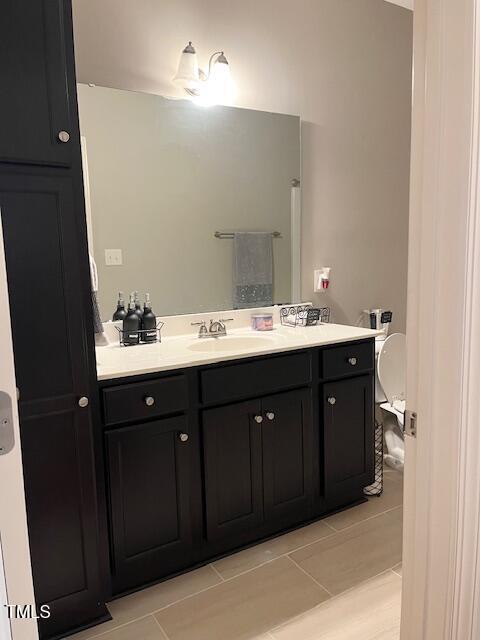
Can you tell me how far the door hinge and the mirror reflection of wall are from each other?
5.21 ft

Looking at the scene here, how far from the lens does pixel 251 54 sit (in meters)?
2.56

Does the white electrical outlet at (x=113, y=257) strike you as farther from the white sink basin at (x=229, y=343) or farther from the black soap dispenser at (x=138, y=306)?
the white sink basin at (x=229, y=343)

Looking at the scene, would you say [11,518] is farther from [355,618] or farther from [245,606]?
[355,618]

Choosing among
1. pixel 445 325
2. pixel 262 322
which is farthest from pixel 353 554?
pixel 445 325

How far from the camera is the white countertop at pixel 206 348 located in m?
1.83

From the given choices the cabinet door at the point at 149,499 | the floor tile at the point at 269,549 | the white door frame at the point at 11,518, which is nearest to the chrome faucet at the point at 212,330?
the cabinet door at the point at 149,499

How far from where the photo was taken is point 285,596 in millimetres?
1894

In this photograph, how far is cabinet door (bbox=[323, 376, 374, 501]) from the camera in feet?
7.74

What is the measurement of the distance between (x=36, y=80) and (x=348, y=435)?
6.45 ft

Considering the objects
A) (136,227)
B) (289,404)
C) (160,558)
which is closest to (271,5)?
(136,227)

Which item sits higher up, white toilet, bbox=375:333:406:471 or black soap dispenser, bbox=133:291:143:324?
black soap dispenser, bbox=133:291:143:324

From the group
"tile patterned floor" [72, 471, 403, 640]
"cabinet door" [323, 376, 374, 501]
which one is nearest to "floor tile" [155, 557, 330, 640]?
"tile patterned floor" [72, 471, 403, 640]

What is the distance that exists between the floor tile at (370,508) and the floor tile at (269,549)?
80 millimetres

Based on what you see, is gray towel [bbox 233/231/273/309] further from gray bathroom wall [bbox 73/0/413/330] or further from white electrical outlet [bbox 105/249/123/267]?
white electrical outlet [bbox 105/249/123/267]
